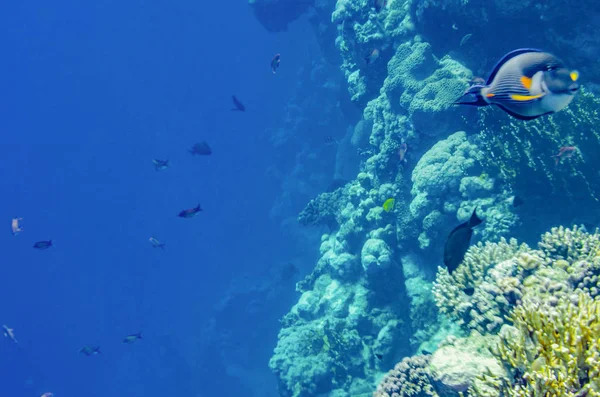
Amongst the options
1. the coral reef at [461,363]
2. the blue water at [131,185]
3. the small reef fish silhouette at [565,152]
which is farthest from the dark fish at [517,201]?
the blue water at [131,185]

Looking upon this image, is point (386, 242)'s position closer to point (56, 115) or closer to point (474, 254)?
point (474, 254)

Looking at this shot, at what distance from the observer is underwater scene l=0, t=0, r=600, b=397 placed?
399 cm

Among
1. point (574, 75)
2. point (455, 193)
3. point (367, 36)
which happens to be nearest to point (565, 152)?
A: point (455, 193)

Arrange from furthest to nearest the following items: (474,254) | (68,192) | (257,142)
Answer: (68,192) < (257,142) < (474,254)

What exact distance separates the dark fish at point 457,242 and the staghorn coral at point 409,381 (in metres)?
2.33

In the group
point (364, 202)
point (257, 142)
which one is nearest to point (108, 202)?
point (257, 142)

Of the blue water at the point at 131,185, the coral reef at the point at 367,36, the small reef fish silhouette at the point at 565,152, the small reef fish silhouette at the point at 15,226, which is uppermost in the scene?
the blue water at the point at 131,185

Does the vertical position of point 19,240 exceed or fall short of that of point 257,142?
it exceeds it

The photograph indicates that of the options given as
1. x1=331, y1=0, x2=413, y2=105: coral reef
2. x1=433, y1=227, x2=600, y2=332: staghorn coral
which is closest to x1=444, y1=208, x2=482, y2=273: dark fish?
x1=433, y1=227, x2=600, y2=332: staghorn coral

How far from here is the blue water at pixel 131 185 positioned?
3438cm

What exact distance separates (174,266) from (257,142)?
18.1 metres

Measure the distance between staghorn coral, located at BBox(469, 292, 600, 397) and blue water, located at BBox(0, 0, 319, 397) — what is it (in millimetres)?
20011

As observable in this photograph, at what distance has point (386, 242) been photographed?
8789mm

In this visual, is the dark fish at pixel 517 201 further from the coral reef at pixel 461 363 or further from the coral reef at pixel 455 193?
the coral reef at pixel 461 363
